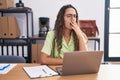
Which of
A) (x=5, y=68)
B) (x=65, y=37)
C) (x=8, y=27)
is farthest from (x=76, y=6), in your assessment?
(x=5, y=68)

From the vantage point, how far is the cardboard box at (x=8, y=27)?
10.2ft

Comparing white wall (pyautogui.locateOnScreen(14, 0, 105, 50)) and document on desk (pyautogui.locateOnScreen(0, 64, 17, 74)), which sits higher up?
white wall (pyautogui.locateOnScreen(14, 0, 105, 50))

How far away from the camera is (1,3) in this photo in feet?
10.3

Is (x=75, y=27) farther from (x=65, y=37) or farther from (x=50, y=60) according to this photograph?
(x=50, y=60)

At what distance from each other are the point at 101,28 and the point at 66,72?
227 centimetres

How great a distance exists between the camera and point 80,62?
134cm

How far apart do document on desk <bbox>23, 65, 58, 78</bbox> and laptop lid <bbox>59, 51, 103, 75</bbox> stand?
11 centimetres

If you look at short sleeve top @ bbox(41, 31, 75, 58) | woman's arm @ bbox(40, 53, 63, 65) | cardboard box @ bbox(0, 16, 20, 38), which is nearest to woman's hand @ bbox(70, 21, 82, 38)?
short sleeve top @ bbox(41, 31, 75, 58)

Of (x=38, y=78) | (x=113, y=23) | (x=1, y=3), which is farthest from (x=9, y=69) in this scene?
(x=113, y=23)

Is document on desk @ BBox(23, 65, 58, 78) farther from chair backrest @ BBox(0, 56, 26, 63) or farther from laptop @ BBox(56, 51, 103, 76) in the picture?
chair backrest @ BBox(0, 56, 26, 63)

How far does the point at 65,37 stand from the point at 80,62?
68cm

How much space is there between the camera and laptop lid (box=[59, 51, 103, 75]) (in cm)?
132

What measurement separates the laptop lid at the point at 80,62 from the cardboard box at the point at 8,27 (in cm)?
195

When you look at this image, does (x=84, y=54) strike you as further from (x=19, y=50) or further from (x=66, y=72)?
(x=19, y=50)
